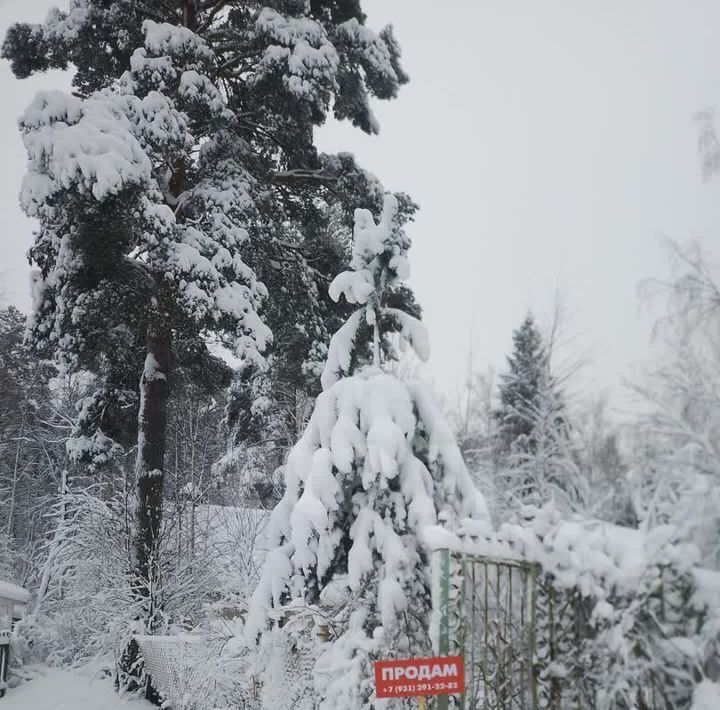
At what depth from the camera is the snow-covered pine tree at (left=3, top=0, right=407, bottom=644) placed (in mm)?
8523

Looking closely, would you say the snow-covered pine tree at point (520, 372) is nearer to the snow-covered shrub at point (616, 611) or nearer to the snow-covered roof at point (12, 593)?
the snow-covered roof at point (12, 593)

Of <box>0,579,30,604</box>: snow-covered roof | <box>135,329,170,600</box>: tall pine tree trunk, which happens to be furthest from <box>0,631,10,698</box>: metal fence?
<box>135,329,170,600</box>: tall pine tree trunk

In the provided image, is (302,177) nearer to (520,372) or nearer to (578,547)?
(578,547)

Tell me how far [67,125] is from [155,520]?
5904mm

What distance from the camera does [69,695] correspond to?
1027 cm

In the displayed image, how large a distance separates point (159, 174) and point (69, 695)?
8311 millimetres

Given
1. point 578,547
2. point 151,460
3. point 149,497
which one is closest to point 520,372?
point 151,460

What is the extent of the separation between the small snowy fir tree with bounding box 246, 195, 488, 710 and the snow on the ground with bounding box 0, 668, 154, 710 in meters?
5.14

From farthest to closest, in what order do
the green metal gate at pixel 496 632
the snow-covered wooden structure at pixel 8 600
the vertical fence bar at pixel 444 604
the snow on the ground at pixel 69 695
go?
the snow-covered wooden structure at pixel 8 600 → the snow on the ground at pixel 69 695 → the vertical fence bar at pixel 444 604 → the green metal gate at pixel 496 632

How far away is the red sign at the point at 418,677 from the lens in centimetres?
329

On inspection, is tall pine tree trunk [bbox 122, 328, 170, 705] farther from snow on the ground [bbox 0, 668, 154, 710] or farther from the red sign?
the red sign

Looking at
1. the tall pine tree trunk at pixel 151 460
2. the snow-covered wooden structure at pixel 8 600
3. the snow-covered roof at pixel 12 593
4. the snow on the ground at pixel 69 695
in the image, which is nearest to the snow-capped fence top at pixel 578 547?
the tall pine tree trunk at pixel 151 460

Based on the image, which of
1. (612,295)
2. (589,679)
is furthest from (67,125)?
(612,295)

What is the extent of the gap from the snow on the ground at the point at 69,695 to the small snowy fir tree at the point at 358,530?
5137 millimetres
